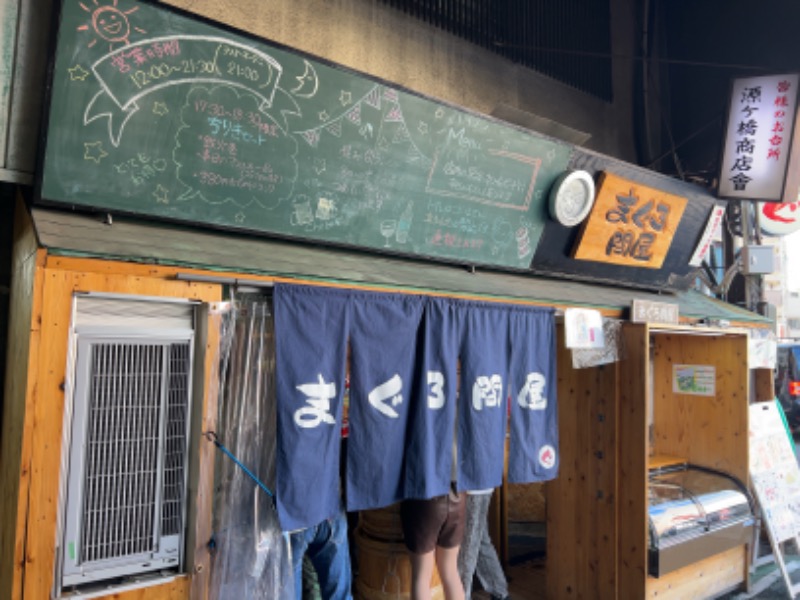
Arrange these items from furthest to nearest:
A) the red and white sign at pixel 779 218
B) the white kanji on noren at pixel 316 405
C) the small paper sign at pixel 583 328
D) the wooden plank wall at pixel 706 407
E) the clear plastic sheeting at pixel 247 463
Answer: the red and white sign at pixel 779 218 < the wooden plank wall at pixel 706 407 < the small paper sign at pixel 583 328 < the white kanji on noren at pixel 316 405 < the clear plastic sheeting at pixel 247 463

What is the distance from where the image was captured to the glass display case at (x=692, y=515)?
589 centimetres

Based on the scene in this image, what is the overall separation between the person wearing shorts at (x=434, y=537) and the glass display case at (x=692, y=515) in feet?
6.86

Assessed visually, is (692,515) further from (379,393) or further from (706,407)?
(379,393)

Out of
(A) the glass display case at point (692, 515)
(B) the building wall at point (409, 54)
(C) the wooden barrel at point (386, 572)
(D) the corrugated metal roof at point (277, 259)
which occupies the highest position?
(B) the building wall at point (409, 54)

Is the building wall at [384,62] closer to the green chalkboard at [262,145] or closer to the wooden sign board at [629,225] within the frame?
the green chalkboard at [262,145]

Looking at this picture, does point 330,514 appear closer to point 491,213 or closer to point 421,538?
point 421,538

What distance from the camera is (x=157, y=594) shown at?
357cm

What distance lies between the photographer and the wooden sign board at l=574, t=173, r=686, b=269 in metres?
7.00

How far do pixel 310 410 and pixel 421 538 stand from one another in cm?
174

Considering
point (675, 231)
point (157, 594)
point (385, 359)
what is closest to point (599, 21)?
point (675, 231)

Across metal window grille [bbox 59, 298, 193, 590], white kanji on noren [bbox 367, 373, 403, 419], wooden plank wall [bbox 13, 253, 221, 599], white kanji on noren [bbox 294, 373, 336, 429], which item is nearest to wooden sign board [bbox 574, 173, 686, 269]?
Answer: white kanji on noren [bbox 367, 373, 403, 419]

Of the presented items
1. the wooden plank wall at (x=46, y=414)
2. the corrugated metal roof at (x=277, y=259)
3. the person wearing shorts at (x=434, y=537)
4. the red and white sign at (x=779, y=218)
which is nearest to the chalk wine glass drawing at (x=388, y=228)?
the corrugated metal roof at (x=277, y=259)

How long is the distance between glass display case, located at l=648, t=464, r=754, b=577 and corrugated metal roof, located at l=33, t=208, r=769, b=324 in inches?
89.0

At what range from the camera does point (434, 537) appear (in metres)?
5.00
